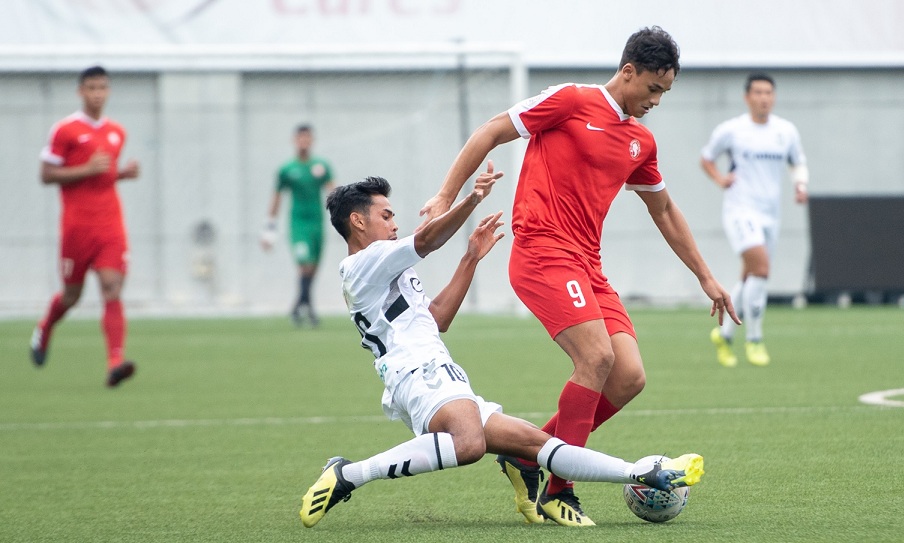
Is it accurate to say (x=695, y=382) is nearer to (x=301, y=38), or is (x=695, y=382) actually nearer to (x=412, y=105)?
(x=412, y=105)

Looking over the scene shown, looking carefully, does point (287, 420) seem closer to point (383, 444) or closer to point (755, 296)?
point (383, 444)

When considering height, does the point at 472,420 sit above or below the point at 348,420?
above

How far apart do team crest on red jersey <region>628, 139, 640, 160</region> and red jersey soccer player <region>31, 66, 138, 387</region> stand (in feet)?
18.5

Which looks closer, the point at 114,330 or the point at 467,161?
the point at 467,161

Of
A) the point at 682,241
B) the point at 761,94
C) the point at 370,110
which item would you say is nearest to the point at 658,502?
the point at 682,241

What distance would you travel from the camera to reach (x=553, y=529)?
4.65m

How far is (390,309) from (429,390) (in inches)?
14.7

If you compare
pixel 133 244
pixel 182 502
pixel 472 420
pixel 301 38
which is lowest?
pixel 133 244

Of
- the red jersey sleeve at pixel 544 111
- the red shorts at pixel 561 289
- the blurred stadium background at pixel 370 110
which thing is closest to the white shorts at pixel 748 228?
the red shorts at pixel 561 289

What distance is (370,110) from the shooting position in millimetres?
20594

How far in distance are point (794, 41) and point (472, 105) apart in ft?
18.9

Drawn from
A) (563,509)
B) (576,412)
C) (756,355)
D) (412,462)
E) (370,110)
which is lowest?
(756,355)

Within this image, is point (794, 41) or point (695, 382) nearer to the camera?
point (695, 382)

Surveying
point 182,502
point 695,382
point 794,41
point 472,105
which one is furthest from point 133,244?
point 182,502
